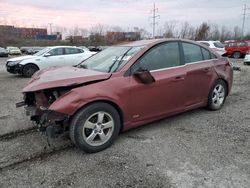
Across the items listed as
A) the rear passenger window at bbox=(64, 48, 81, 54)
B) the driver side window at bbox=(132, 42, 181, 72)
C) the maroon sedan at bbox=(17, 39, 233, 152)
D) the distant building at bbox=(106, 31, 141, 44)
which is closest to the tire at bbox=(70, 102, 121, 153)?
the maroon sedan at bbox=(17, 39, 233, 152)

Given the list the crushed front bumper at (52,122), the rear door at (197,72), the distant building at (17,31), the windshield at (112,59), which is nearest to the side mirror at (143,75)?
the windshield at (112,59)

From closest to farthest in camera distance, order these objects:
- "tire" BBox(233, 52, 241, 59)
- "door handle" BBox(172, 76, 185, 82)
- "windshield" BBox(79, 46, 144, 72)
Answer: "windshield" BBox(79, 46, 144, 72)
"door handle" BBox(172, 76, 185, 82)
"tire" BBox(233, 52, 241, 59)

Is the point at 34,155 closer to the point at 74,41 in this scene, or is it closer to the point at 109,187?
the point at 109,187

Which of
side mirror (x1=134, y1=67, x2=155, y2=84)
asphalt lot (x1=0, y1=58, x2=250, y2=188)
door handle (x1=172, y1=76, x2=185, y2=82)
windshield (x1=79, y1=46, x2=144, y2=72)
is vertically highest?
windshield (x1=79, y1=46, x2=144, y2=72)

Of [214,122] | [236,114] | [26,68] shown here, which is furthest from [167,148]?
[26,68]

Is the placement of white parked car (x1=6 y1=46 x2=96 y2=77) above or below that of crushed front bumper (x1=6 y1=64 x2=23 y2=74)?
above

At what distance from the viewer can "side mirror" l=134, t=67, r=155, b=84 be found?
3338 millimetres

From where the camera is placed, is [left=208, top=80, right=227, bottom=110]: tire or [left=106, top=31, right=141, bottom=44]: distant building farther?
[left=106, top=31, right=141, bottom=44]: distant building

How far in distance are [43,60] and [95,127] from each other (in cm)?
835

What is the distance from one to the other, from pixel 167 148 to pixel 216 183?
89 centimetres

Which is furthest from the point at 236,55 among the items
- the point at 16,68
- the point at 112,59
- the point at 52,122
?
the point at 52,122

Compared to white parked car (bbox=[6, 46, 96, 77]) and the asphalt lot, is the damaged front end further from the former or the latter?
white parked car (bbox=[6, 46, 96, 77])

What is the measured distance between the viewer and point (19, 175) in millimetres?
2635

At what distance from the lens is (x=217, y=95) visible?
4.76 m
